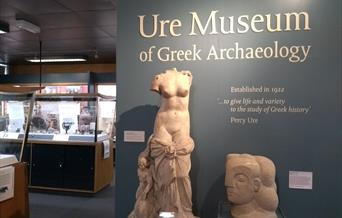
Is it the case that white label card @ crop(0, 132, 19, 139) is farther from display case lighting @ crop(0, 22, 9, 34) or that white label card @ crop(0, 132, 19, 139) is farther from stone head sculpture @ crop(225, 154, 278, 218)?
stone head sculpture @ crop(225, 154, 278, 218)

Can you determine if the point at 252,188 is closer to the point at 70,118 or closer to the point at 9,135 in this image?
the point at 9,135

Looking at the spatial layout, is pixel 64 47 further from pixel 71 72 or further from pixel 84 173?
pixel 84 173

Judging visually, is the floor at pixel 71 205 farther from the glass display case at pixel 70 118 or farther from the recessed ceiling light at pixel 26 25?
the recessed ceiling light at pixel 26 25

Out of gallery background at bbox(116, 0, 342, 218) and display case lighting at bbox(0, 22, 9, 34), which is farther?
display case lighting at bbox(0, 22, 9, 34)

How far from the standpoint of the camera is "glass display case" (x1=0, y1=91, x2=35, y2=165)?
12.1 ft

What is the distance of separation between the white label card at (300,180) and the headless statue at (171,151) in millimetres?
926

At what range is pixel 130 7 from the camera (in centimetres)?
299

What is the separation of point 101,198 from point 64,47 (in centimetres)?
348

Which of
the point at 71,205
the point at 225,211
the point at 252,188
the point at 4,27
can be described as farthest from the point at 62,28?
the point at 252,188

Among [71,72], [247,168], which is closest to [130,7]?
[247,168]

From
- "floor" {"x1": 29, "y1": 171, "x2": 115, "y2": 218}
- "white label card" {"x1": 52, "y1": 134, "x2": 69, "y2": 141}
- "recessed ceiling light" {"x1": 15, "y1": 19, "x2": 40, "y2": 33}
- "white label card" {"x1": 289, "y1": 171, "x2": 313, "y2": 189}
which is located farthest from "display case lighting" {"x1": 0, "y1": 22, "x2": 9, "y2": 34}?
"white label card" {"x1": 289, "y1": 171, "x2": 313, "y2": 189}

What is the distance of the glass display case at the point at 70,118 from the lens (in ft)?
18.0

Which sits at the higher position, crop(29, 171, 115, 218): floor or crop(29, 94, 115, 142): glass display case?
crop(29, 94, 115, 142): glass display case

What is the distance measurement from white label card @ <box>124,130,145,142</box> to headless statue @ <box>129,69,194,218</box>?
21.8 inches
